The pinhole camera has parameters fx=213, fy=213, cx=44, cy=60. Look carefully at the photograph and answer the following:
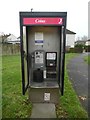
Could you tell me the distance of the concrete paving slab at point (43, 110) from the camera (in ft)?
15.5

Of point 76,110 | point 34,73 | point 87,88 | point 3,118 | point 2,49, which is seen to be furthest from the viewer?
point 2,49

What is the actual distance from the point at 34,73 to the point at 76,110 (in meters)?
1.60

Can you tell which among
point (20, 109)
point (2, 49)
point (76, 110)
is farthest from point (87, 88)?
point (2, 49)

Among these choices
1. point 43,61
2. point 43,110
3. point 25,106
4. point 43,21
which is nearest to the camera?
point 43,21

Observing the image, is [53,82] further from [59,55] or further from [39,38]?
[39,38]

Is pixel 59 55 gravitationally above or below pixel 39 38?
below

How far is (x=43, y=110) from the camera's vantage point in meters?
5.00

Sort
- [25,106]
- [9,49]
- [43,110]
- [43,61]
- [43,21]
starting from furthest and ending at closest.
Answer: [9,49]
[43,61]
[25,106]
[43,110]
[43,21]

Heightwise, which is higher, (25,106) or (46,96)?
(46,96)

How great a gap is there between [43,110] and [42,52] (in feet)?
5.52

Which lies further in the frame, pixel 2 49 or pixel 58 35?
pixel 2 49

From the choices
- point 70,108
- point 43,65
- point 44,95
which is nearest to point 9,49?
point 43,65

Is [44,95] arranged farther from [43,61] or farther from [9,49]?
[9,49]

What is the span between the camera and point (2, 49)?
2662 centimetres
